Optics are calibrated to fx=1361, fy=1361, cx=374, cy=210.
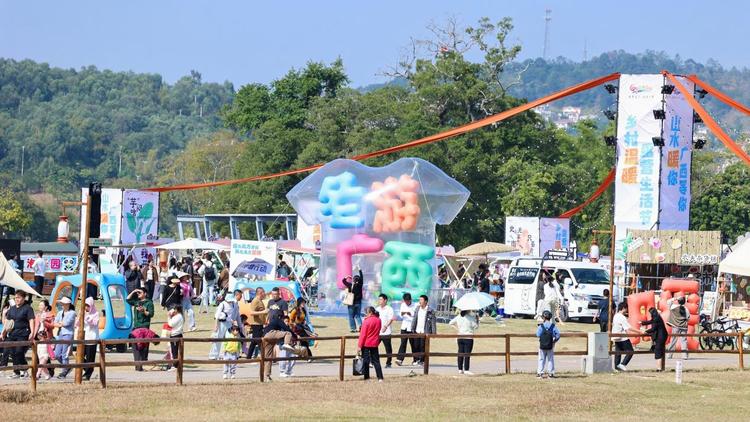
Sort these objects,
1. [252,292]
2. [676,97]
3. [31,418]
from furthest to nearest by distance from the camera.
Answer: [676,97] → [252,292] → [31,418]

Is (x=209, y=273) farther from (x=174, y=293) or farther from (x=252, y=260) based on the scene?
(x=174, y=293)

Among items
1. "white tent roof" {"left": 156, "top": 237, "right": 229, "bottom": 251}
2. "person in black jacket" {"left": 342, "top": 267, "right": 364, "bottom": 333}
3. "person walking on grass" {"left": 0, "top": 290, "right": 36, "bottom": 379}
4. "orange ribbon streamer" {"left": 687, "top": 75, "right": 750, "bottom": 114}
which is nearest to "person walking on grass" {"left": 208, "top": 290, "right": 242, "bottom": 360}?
"person walking on grass" {"left": 0, "top": 290, "right": 36, "bottom": 379}

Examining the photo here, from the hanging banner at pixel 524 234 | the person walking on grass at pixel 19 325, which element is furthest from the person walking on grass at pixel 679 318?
the hanging banner at pixel 524 234

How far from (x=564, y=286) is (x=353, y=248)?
24.8 feet

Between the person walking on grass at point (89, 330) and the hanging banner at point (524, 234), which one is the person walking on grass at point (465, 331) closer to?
the person walking on grass at point (89, 330)

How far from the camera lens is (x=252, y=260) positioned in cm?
4050

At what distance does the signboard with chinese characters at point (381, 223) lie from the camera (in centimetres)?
3925

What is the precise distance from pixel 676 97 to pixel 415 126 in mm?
38470

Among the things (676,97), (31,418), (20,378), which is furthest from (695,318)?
(31,418)

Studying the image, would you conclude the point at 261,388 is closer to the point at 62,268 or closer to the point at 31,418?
the point at 31,418

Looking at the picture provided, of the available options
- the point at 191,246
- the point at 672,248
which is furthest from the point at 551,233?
the point at 672,248

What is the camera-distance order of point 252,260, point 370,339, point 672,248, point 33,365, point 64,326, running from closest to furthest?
1. point 33,365
2. point 370,339
3. point 64,326
4. point 672,248
5. point 252,260

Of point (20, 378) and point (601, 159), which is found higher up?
point (601, 159)

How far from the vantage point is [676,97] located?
138ft
